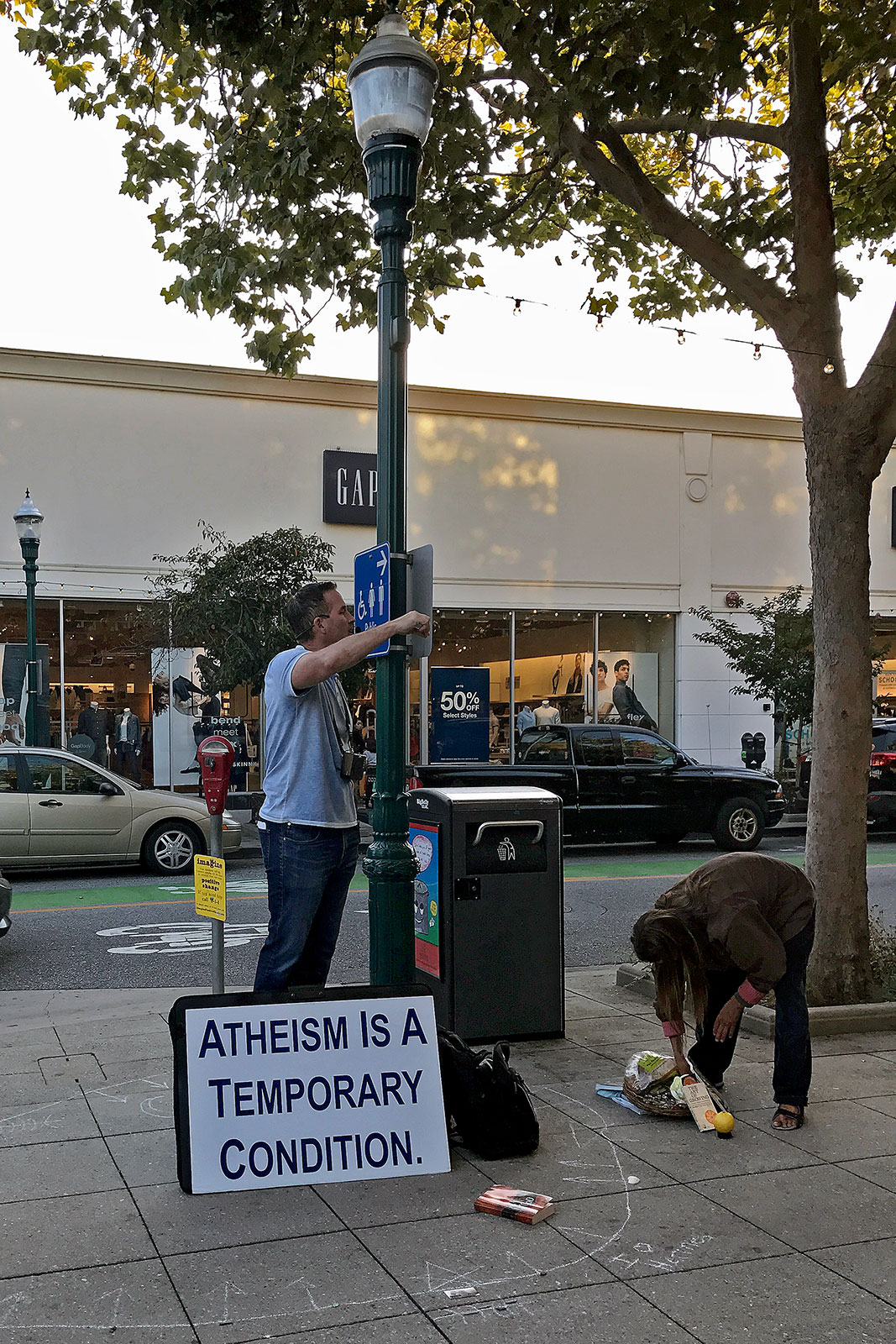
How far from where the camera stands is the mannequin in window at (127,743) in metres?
20.0

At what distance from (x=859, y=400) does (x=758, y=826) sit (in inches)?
385

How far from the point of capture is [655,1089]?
516cm

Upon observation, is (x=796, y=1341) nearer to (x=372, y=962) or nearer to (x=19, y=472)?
(x=372, y=962)

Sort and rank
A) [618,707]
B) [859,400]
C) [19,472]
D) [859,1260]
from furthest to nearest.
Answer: [618,707]
[19,472]
[859,400]
[859,1260]

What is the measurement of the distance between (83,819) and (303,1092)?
369 inches

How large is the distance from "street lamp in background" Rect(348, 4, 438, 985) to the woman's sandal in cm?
157

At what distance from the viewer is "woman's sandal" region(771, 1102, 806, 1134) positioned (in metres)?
5.00

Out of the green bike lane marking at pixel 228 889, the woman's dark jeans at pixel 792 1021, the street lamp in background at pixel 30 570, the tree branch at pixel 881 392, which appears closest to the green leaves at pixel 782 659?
the green bike lane marking at pixel 228 889

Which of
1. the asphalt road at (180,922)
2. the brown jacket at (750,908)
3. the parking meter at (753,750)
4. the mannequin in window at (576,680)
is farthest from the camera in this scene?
the mannequin in window at (576,680)

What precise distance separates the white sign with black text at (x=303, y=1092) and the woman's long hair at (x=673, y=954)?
911 millimetres


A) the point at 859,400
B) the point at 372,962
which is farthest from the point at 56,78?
the point at 372,962

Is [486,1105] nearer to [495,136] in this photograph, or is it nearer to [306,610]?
[306,610]

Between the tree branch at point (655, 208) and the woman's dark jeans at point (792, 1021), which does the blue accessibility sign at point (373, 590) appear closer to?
the woman's dark jeans at point (792, 1021)

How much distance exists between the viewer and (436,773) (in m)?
14.5
